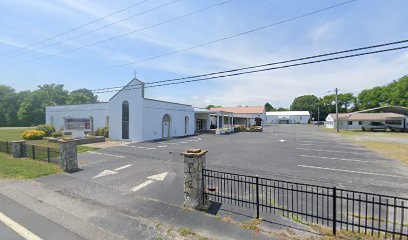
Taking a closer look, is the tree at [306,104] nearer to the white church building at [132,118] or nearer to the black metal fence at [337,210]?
the white church building at [132,118]

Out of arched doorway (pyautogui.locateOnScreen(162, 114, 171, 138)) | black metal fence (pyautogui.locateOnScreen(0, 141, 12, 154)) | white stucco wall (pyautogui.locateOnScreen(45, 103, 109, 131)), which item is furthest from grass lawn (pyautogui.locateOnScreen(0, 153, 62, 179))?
white stucco wall (pyautogui.locateOnScreen(45, 103, 109, 131))

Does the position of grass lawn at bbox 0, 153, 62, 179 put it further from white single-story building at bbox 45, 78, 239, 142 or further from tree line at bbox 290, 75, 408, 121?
tree line at bbox 290, 75, 408, 121

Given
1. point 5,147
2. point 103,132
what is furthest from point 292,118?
point 5,147

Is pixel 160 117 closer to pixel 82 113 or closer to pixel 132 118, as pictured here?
pixel 132 118

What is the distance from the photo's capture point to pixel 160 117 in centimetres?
2809

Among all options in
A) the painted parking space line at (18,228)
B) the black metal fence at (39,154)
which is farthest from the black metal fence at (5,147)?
the painted parking space line at (18,228)

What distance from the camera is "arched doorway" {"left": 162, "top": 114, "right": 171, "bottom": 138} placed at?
29.0m

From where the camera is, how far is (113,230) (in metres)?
5.65

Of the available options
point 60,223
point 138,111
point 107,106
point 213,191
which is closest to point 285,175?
point 213,191

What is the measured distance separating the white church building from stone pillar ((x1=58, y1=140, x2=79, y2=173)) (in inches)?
519

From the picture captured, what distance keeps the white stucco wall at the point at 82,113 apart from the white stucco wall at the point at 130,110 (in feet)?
12.3

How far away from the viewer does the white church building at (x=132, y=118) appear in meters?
25.2

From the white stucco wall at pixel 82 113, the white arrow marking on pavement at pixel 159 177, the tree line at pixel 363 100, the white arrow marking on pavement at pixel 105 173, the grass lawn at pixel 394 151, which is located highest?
the tree line at pixel 363 100

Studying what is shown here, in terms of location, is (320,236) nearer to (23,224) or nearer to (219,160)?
(23,224)
